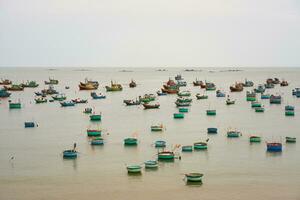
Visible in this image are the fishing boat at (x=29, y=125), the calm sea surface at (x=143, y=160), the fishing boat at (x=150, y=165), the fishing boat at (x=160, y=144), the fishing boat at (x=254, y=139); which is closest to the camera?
the calm sea surface at (x=143, y=160)

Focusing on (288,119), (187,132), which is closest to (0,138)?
(187,132)

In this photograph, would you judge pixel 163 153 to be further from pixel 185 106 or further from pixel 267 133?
pixel 185 106

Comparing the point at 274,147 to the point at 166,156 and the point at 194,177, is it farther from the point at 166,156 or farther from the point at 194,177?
the point at 194,177

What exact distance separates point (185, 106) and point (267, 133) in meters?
31.9

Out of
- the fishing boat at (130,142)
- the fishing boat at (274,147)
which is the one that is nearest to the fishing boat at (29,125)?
the fishing boat at (130,142)

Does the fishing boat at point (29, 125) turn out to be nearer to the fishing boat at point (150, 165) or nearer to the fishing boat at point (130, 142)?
the fishing boat at point (130, 142)

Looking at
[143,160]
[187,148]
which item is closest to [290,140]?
[187,148]

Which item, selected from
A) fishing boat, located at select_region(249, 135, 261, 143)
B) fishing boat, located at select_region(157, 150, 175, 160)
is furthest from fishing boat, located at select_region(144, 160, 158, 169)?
fishing boat, located at select_region(249, 135, 261, 143)

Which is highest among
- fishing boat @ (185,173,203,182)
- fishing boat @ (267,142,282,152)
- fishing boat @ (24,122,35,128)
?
fishing boat @ (24,122,35,128)

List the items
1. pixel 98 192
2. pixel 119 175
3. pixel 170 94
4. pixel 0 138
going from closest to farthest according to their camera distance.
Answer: pixel 98 192 < pixel 119 175 < pixel 0 138 < pixel 170 94

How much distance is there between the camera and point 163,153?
145 feet

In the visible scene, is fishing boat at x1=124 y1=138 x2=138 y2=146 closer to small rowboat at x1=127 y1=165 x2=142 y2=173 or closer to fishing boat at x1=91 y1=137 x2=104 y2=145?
fishing boat at x1=91 y1=137 x2=104 y2=145

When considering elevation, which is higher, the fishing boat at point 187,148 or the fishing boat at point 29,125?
the fishing boat at point 29,125

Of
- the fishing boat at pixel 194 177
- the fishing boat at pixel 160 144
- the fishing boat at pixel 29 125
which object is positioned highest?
the fishing boat at pixel 29 125
